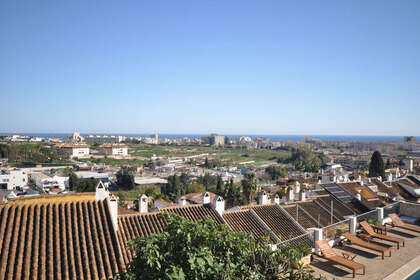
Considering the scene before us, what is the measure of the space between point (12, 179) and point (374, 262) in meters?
48.5

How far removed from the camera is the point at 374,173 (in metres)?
37.7

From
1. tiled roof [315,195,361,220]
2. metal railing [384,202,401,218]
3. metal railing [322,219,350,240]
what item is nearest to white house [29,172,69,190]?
tiled roof [315,195,361,220]

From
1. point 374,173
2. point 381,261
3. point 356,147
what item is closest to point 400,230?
point 381,261

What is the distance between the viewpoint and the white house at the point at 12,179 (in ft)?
147

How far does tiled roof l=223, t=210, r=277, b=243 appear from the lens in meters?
10.1

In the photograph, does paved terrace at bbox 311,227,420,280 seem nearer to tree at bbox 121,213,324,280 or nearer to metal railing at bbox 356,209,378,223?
metal railing at bbox 356,209,378,223

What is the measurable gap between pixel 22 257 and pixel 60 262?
2.34 ft

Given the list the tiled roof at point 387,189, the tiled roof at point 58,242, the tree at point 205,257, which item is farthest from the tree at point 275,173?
the tree at point 205,257

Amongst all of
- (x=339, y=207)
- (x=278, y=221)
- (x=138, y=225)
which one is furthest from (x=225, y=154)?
(x=138, y=225)

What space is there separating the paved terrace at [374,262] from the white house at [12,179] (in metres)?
47.1

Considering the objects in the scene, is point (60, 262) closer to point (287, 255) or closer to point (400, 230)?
point (287, 255)

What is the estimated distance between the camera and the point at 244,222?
10617mm

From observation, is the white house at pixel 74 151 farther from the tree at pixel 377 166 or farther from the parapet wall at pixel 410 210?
the parapet wall at pixel 410 210

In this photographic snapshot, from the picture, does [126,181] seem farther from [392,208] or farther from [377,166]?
[392,208]
